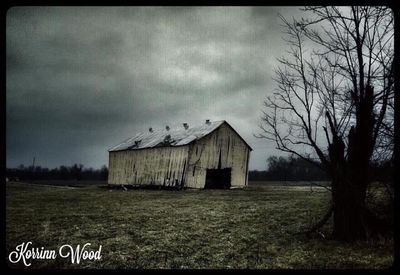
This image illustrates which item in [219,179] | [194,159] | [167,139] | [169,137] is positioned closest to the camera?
[194,159]

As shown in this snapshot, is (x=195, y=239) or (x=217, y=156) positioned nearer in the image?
(x=195, y=239)

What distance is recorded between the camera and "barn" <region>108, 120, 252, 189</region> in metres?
31.0

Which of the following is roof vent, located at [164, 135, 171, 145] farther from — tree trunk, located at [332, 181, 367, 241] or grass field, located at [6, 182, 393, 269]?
tree trunk, located at [332, 181, 367, 241]

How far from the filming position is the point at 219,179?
33344mm

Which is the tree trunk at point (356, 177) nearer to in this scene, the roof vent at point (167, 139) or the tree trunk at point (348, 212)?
the tree trunk at point (348, 212)

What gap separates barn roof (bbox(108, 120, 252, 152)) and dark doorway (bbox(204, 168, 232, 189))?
386 cm

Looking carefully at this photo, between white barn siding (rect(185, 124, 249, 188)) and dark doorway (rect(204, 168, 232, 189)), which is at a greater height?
white barn siding (rect(185, 124, 249, 188))

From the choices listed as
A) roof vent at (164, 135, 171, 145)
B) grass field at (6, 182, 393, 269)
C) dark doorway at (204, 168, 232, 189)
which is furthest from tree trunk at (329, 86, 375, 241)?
roof vent at (164, 135, 171, 145)

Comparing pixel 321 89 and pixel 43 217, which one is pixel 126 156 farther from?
pixel 321 89

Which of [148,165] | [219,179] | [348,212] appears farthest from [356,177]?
[148,165]

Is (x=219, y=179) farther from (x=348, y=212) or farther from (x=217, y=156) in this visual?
(x=348, y=212)

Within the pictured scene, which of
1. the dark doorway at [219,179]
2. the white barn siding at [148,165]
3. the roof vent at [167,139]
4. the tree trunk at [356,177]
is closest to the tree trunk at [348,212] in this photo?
the tree trunk at [356,177]

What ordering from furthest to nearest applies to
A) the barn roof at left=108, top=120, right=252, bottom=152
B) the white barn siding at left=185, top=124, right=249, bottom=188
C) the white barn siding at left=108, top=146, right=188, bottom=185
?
1. the barn roof at left=108, top=120, right=252, bottom=152
2. the white barn siding at left=108, top=146, right=188, bottom=185
3. the white barn siding at left=185, top=124, right=249, bottom=188

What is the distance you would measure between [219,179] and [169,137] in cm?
694
